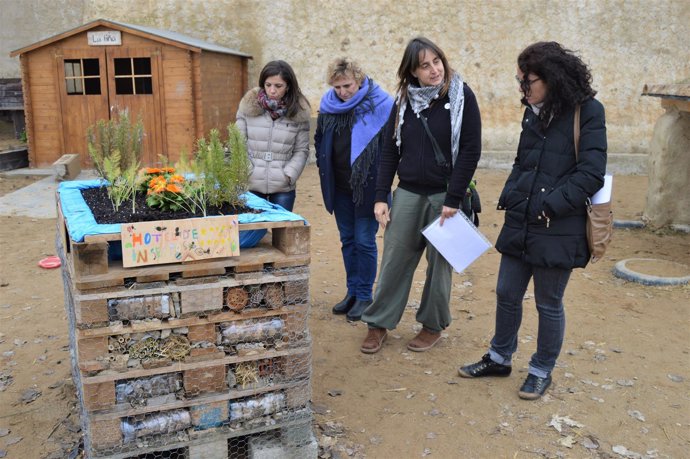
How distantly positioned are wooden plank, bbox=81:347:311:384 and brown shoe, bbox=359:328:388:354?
1349 mm

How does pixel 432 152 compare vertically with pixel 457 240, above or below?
above

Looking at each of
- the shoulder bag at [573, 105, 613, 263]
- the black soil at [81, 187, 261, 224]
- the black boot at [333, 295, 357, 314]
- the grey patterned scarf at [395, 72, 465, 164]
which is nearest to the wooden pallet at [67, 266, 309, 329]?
the black soil at [81, 187, 261, 224]

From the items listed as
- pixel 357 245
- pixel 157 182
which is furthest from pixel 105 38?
pixel 157 182

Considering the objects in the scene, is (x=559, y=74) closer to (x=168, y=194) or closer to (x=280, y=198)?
(x=168, y=194)

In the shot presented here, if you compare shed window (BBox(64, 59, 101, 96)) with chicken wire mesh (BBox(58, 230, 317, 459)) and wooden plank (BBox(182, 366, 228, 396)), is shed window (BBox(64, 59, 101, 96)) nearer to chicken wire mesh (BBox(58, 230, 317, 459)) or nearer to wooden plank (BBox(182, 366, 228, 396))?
chicken wire mesh (BBox(58, 230, 317, 459))

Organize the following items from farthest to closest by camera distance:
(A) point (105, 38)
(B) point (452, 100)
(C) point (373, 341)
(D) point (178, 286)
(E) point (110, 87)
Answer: (E) point (110, 87) < (A) point (105, 38) < (C) point (373, 341) < (B) point (452, 100) < (D) point (178, 286)

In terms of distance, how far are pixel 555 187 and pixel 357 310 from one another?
195cm

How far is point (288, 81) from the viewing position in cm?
429

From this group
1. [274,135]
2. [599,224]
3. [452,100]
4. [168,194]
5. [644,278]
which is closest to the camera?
[168,194]

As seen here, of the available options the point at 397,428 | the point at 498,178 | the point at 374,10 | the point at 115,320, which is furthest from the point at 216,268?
the point at 374,10

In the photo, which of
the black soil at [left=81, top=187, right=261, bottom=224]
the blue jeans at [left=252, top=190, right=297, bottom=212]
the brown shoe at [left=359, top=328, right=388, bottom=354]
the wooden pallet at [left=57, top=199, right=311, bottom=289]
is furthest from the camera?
the blue jeans at [left=252, top=190, right=297, bottom=212]

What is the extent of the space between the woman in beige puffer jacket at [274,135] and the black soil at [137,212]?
4.09ft

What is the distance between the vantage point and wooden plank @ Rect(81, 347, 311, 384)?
2512 millimetres

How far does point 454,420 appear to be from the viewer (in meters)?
3.36
